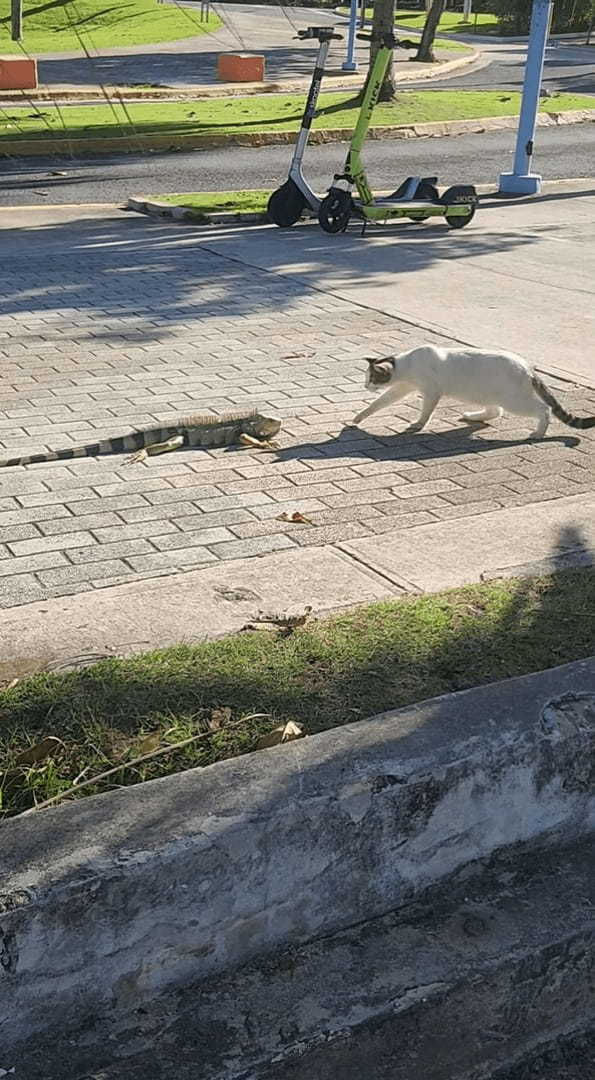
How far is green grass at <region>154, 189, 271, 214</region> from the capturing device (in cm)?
1377

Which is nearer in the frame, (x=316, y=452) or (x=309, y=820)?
(x=309, y=820)

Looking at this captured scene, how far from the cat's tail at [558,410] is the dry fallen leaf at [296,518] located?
1.68 m

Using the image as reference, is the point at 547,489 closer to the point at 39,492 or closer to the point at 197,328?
the point at 39,492

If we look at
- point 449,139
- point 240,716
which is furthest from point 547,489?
point 449,139

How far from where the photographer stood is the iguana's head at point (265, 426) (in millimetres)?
6527

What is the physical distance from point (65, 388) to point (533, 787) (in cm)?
502

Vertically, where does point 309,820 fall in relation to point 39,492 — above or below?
above

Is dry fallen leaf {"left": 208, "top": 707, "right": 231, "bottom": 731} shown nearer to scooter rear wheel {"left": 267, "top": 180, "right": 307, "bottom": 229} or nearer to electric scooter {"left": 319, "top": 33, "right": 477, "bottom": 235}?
electric scooter {"left": 319, "top": 33, "right": 477, "bottom": 235}

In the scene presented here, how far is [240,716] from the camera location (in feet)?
11.6

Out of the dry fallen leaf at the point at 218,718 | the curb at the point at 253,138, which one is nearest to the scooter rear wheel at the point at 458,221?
the curb at the point at 253,138

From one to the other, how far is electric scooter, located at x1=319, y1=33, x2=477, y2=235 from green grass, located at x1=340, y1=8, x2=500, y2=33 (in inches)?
1584

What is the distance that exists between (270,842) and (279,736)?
719 mm

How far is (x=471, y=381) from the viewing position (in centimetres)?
653

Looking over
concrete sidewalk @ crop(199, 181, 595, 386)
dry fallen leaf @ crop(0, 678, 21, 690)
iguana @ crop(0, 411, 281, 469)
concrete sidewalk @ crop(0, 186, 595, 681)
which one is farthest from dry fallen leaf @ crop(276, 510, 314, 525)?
concrete sidewalk @ crop(199, 181, 595, 386)
